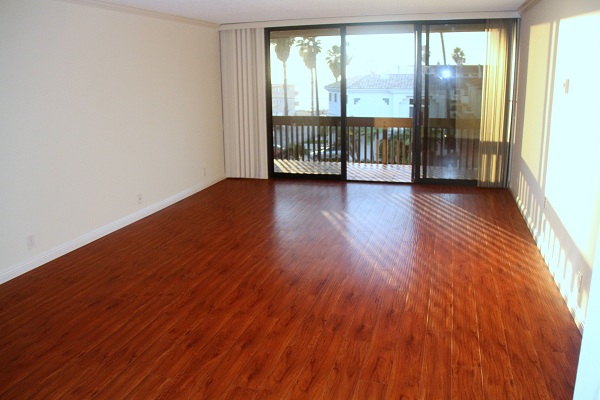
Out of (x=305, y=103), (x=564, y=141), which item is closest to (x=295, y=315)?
(x=564, y=141)

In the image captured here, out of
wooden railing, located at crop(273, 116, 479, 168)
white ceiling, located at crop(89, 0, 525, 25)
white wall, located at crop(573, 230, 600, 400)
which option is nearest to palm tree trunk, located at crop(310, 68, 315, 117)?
wooden railing, located at crop(273, 116, 479, 168)

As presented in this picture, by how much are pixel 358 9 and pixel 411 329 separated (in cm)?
415

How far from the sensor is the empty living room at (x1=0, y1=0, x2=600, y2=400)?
2.99 metres

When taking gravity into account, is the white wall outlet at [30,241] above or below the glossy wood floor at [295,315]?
above

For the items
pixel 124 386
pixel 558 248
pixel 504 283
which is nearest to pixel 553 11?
pixel 558 248

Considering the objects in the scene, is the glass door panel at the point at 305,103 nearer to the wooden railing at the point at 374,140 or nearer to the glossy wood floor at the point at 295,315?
the wooden railing at the point at 374,140

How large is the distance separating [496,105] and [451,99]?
57 centimetres

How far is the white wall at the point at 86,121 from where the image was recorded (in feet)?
13.8

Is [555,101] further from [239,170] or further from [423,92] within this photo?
[239,170]

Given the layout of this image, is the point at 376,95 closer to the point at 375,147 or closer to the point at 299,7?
the point at 375,147

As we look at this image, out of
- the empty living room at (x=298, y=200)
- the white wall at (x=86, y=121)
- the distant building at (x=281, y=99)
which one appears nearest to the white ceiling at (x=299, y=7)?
the empty living room at (x=298, y=200)

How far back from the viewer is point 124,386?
9.07 feet

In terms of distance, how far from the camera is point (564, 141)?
13.1 feet

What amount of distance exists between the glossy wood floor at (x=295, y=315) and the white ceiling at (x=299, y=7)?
2252 mm
